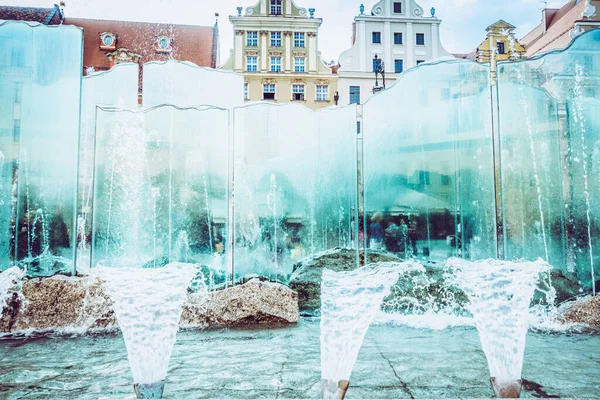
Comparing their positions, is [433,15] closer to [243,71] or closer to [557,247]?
[243,71]

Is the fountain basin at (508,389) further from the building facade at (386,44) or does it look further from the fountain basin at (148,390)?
the building facade at (386,44)

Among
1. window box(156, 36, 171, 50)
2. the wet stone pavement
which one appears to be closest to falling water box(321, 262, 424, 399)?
the wet stone pavement

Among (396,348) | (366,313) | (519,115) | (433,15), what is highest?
(433,15)

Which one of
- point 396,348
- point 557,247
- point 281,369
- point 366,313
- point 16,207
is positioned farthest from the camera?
point 557,247

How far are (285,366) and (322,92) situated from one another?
21106mm

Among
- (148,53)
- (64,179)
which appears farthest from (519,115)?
(148,53)

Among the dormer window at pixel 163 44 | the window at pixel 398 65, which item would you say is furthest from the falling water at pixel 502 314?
the dormer window at pixel 163 44

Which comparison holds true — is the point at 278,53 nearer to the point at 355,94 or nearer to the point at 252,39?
the point at 252,39

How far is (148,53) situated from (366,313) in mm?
24123

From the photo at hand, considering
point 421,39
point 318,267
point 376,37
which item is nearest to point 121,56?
point 376,37

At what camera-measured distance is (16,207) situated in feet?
17.9

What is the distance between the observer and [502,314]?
3.60 metres

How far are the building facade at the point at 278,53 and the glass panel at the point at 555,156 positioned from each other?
1725cm

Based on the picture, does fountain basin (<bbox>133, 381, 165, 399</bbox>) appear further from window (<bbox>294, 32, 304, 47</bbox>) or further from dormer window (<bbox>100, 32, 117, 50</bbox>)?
dormer window (<bbox>100, 32, 117, 50</bbox>)
